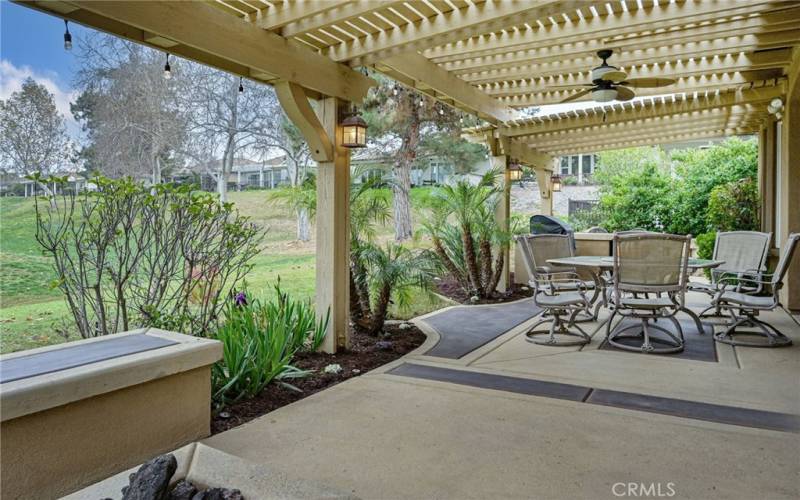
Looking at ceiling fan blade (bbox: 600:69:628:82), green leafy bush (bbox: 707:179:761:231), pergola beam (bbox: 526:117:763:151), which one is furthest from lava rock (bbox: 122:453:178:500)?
green leafy bush (bbox: 707:179:761:231)

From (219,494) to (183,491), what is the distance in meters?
0.14

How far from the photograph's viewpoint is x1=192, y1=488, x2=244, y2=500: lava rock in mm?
1687

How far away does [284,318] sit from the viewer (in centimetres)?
414

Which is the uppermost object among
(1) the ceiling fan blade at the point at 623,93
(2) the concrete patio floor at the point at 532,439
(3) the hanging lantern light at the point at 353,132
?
(1) the ceiling fan blade at the point at 623,93

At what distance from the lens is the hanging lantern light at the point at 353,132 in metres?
4.60

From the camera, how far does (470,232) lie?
7.74 meters

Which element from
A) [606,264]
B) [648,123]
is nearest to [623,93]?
[606,264]

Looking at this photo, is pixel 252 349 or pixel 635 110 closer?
pixel 252 349

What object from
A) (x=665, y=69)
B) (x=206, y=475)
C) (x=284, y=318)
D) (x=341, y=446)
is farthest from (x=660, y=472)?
(x=665, y=69)

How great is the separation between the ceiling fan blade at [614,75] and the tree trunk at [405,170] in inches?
232

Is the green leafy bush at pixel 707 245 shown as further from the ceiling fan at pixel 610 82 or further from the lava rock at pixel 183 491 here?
the lava rock at pixel 183 491

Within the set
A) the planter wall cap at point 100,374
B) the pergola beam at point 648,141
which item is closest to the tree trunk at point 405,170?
the pergola beam at point 648,141

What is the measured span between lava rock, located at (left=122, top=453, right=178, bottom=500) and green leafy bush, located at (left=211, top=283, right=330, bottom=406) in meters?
1.42

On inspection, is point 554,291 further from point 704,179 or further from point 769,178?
point 704,179
